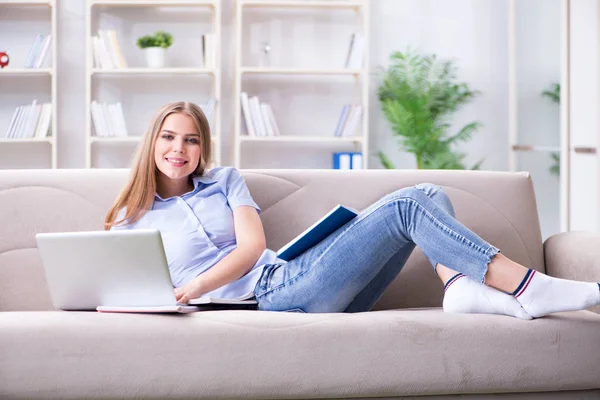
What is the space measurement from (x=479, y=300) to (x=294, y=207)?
0.70 meters

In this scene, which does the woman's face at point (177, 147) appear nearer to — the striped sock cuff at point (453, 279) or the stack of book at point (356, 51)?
the striped sock cuff at point (453, 279)

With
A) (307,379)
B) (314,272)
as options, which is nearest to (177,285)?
(314,272)

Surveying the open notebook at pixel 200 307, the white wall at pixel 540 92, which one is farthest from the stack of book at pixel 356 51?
the open notebook at pixel 200 307

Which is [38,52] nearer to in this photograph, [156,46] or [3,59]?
[3,59]

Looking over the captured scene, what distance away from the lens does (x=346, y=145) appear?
5.55 meters

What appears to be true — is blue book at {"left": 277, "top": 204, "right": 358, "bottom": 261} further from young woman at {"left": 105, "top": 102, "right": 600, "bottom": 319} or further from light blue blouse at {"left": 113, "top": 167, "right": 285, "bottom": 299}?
light blue blouse at {"left": 113, "top": 167, "right": 285, "bottom": 299}

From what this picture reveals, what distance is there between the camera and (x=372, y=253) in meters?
2.01

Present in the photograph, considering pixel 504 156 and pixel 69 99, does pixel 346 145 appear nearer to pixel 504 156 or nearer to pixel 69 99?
pixel 504 156

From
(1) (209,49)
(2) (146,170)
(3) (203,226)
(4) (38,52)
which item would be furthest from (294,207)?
(4) (38,52)

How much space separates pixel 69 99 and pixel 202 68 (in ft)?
3.19

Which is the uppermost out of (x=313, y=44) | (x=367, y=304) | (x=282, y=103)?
(x=313, y=44)

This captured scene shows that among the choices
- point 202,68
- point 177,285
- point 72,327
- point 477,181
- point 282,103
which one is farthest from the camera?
point 282,103

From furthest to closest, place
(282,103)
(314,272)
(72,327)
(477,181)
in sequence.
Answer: (282,103)
(477,181)
(314,272)
(72,327)

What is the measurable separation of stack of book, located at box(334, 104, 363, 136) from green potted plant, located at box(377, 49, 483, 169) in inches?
8.0
